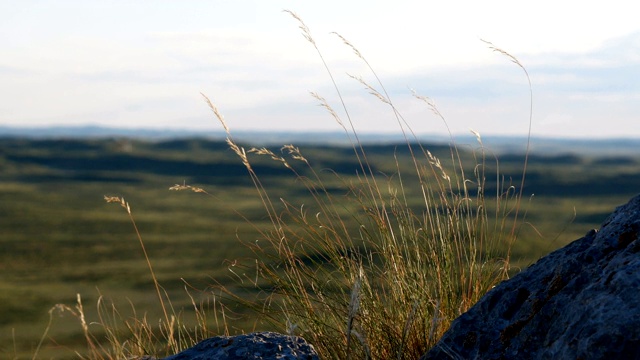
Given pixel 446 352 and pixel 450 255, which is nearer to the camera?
pixel 446 352

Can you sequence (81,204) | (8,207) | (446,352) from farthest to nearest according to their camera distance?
(81,204) < (8,207) < (446,352)

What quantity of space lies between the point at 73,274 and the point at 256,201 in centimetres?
2171

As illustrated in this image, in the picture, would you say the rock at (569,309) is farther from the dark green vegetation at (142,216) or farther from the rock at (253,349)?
the dark green vegetation at (142,216)

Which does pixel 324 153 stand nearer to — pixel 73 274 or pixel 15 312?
pixel 73 274

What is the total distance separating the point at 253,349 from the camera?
2625 mm

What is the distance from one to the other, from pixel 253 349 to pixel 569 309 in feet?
3.44

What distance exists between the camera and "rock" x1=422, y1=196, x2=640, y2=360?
209 centimetres

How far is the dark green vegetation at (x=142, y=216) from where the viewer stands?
13.6 metres

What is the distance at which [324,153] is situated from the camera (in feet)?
229

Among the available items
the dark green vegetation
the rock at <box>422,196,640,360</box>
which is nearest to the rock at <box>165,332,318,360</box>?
the rock at <box>422,196,640,360</box>

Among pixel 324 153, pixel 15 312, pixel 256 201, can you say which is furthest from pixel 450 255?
pixel 324 153

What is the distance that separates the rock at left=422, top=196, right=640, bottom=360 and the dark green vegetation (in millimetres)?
1229

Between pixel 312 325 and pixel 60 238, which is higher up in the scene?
pixel 312 325

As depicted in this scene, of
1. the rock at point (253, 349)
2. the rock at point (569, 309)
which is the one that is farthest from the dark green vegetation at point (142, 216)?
the rock at point (569, 309)
